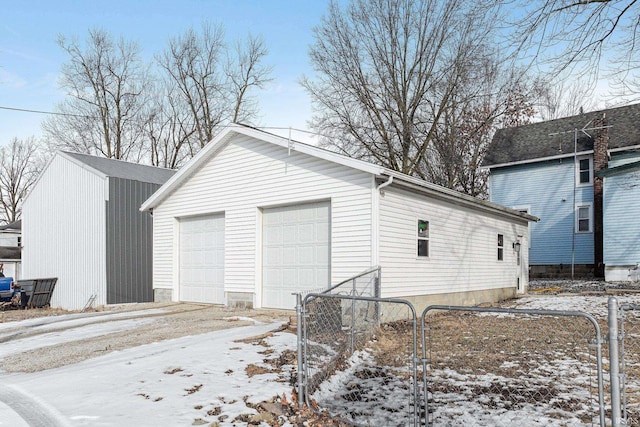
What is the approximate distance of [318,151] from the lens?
11.3 meters

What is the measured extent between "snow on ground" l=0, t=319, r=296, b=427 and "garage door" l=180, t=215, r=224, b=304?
226 inches

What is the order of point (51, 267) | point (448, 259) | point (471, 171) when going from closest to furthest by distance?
point (448, 259), point (51, 267), point (471, 171)

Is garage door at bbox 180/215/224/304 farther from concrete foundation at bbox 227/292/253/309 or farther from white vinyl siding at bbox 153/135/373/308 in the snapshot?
concrete foundation at bbox 227/292/253/309

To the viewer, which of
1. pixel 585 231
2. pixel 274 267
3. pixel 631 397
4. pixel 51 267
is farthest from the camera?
pixel 585 231

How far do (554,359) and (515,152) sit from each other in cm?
2285

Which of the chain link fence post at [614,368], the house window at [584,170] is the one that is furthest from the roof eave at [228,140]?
the house window at [584,170]

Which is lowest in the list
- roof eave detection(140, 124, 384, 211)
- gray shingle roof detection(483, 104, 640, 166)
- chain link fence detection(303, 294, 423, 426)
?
chain link fence detection(303, 294, 423, 426)

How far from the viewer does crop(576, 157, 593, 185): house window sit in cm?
2511

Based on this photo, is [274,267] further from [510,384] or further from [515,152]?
[515,152]

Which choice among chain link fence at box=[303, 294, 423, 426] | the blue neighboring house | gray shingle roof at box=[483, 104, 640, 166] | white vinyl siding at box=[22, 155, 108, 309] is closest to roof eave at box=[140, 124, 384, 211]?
white vinyl siding at box=[22, 155, 108, 309]

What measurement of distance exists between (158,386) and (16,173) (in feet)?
163

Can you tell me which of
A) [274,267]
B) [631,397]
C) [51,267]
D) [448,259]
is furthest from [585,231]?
[51,267]

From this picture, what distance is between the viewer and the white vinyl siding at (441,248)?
11.0m

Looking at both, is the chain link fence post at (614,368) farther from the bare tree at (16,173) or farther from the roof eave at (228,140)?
the bare tree at (16,173)
